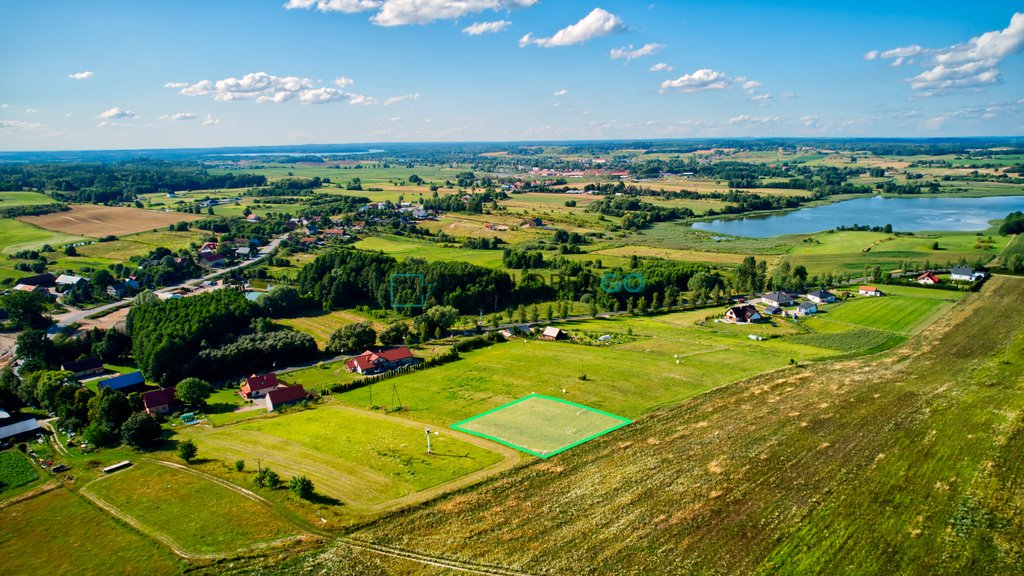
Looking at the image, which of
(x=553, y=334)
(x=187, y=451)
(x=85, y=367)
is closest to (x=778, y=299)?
(x=553, y=334)

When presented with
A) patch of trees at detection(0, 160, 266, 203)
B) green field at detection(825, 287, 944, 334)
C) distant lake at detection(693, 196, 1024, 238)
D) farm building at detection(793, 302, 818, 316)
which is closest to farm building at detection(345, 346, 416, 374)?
farm building at detection(793, 302, 818, 316)

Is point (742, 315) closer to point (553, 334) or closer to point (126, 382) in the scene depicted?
point (553, 334)

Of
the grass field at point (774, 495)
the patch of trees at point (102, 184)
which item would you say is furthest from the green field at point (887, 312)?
the patch of trees at point (102, 184)

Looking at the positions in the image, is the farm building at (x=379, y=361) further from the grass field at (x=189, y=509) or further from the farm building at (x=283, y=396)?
the grass field at (x=189, y=509)

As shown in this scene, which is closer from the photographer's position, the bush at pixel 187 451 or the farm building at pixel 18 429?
the bush at pixel 187 451

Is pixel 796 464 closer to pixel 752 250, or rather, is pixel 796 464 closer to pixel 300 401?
pixel 300 401
